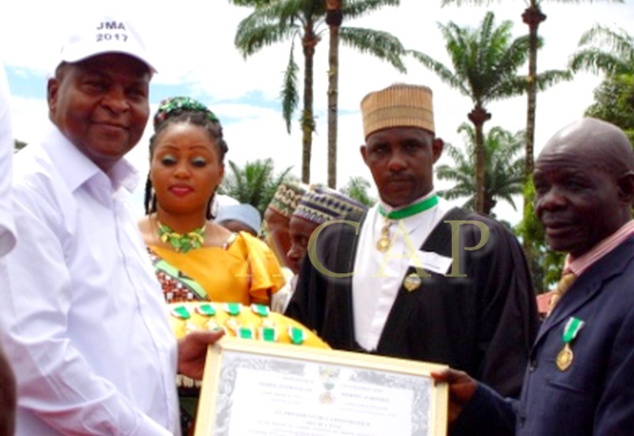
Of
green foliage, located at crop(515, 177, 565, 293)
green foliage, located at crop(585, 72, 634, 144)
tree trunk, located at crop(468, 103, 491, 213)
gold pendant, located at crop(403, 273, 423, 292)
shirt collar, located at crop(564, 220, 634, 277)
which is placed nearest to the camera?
shirt collar, located at crop(564, 220, 634, 277)

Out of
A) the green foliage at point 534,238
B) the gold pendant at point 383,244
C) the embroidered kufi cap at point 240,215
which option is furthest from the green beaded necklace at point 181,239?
the green foliage at point 534,238

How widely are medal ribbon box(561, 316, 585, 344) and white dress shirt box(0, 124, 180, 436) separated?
1.18 metres

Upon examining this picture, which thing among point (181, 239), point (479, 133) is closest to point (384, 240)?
point (181, 239)

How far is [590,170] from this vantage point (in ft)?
10.0

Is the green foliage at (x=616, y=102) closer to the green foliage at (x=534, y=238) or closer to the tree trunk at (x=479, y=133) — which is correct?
the green foliage at (x=534, y=238)

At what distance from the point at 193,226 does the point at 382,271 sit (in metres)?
0.82

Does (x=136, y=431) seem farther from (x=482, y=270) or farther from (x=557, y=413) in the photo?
(x=482, y=270)

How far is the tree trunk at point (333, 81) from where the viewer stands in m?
29.8

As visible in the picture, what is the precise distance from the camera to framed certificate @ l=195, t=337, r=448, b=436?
3.32 m

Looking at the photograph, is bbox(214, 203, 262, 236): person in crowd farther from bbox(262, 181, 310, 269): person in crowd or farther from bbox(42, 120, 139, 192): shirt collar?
bbox(42, 120, 139, 192): shirt collar

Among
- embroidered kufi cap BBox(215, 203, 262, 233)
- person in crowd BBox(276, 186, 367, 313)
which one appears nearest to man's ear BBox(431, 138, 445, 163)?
person in crowd BBox(276, 186, 367, 313)

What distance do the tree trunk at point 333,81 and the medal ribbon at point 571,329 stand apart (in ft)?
86.9

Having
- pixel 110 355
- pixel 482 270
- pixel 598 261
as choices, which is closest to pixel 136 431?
pixel 110 355

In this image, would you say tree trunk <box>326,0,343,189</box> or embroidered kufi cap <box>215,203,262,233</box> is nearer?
embroidered kufi cap <box>215,203,262,233</box>
